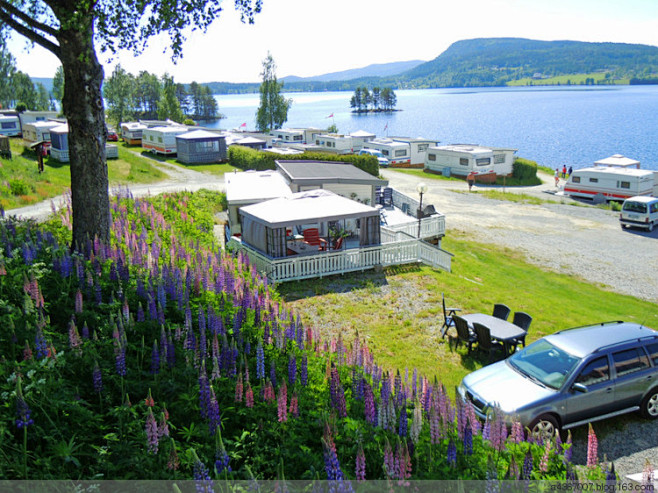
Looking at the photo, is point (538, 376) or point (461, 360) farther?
point (461, 360)

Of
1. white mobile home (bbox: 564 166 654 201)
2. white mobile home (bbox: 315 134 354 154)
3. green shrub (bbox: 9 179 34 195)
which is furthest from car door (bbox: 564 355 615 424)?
white mobile home (bbox: 315 134 354 154)

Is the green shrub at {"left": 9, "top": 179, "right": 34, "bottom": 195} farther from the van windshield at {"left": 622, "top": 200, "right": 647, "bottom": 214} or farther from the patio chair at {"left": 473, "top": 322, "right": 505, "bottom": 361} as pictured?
the van windshield at {"left": 622, "top": 200, "right": 647, "bottom": 214}

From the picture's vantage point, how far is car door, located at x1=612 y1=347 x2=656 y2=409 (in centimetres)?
828

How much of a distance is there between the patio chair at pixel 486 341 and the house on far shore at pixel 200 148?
4068 cm

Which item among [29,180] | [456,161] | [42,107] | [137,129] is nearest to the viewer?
[29,180]

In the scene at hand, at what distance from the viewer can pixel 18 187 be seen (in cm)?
2502

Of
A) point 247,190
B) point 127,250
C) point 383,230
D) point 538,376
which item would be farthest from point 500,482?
point 247,190

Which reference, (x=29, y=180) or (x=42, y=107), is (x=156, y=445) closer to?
(x=29, y=180)

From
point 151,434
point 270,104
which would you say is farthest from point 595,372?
point 270,104

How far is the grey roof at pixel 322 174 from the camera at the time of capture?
23609 mm

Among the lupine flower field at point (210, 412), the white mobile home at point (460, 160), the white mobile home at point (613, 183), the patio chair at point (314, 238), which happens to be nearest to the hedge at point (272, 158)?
the white mobile home at point (460, 160)

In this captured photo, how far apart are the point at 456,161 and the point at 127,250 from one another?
44.5 m

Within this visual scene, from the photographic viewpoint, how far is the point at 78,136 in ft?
37.4

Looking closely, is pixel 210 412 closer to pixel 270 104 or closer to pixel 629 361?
pixel 629 361
